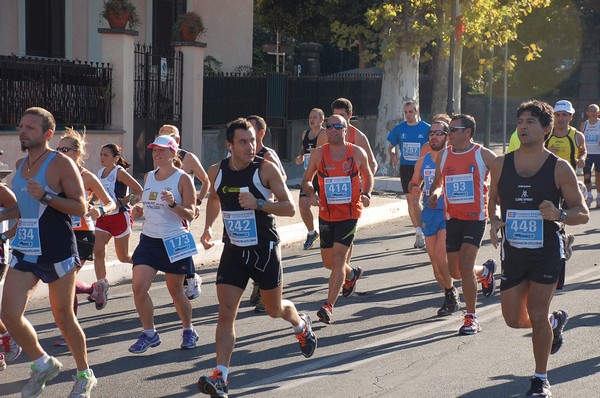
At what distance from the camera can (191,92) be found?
843 inches

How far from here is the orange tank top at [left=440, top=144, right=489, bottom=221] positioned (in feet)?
30.4

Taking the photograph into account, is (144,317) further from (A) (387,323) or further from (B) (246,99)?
(B) (246,99)

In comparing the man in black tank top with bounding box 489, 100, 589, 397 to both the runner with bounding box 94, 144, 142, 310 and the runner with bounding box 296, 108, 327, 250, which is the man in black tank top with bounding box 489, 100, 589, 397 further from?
the runner with bounding box 296, 108, 327, 250

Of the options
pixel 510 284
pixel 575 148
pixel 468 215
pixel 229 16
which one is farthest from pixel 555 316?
pixel 229 16

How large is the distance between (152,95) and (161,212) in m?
12.7

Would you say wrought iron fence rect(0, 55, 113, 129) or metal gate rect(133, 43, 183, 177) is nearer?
wrought iron fence rect(0, 55, 113, 129)

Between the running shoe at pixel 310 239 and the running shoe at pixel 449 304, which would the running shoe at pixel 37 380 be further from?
the running shoe at pixel 310 239

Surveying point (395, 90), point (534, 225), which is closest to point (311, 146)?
point (534, 225)

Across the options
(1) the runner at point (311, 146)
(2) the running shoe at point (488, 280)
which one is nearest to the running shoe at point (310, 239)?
(1) the runner at point (311, 146)

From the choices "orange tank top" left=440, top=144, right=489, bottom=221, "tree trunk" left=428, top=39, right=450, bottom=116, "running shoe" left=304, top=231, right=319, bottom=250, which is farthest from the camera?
"tree trunk" left=428, top=39, right=450, bottom=116

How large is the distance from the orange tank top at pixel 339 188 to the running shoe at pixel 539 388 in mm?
3254

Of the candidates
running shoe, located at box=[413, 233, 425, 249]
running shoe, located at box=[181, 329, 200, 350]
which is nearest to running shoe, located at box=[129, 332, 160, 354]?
running shoe, located at box=[181, 329, 200, 350]

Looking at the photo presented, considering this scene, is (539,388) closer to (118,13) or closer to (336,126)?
(336,126)

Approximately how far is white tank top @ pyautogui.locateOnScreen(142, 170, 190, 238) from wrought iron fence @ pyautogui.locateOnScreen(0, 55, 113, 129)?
29.2ft
